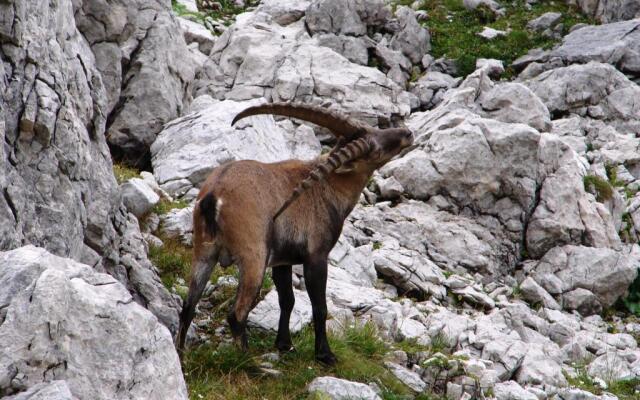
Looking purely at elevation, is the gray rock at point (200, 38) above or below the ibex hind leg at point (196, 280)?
above

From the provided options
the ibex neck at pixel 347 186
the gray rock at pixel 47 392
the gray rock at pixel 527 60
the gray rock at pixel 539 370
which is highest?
the gray rock at pixel 47 392

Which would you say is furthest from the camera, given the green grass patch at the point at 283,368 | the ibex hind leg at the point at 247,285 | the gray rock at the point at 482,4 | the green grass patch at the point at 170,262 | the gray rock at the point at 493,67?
the gray rock at the point at 482,4

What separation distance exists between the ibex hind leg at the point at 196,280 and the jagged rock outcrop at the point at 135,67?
694 centimetres

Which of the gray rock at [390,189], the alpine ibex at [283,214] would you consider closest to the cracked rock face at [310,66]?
the gray rock at [390,189]

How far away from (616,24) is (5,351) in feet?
79.5

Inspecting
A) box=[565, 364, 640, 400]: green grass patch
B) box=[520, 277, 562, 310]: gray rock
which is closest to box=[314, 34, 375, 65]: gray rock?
box=[520, 277, 562, 310]: gray rock

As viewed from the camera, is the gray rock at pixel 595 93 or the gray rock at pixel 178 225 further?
the gray rock at pixel 595 93

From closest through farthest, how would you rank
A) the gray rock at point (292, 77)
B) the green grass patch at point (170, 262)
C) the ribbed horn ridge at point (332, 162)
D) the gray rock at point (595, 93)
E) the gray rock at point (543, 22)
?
the ribbed horn ridge at point (332, 162) < the green grass patch at point (170, 262) < the gray rock at point (292, 77) < the gray rock at point (595, 93) < the gray rock at point (543, 22)

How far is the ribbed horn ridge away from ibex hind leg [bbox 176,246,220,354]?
0.83 meters

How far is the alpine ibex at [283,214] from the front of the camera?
8297 mm

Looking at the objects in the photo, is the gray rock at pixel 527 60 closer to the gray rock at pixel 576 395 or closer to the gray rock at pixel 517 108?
the gray rock at pixel 517 108

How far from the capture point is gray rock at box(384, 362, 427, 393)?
30.0ft

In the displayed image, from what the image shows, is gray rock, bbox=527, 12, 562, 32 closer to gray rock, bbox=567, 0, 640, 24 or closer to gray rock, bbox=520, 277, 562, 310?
gray rock, bbox=567, 0, 640, 24

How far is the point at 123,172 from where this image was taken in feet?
44.4
